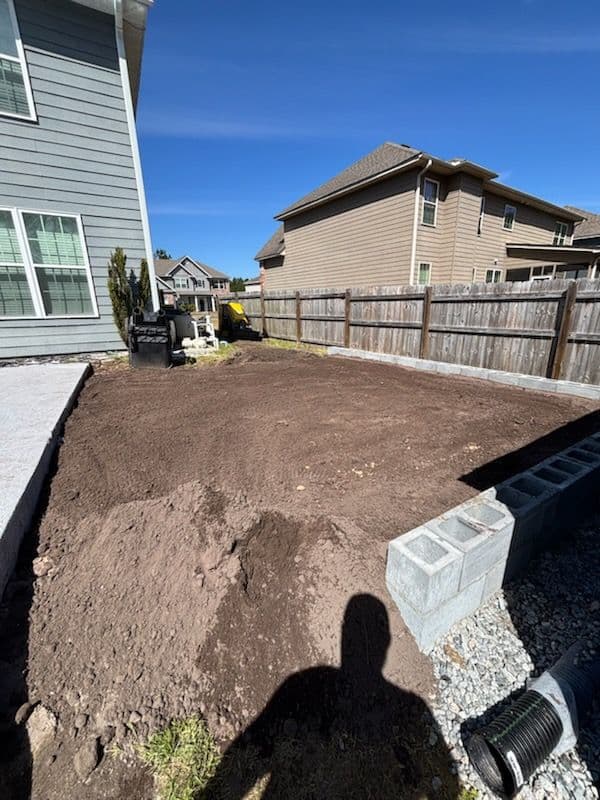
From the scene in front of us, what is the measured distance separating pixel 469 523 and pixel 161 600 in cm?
171

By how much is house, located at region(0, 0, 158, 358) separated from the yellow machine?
6062 millimetres

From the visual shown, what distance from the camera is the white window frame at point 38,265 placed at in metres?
5.99

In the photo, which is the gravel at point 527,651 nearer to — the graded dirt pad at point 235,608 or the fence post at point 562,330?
the graded dirt pad at point 235,608

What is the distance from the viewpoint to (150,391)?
202 inches

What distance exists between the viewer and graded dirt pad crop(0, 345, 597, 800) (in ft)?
4.33

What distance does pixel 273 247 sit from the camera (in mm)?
18875

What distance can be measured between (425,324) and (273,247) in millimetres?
14196

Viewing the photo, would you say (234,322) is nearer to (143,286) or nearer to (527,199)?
(143,286)

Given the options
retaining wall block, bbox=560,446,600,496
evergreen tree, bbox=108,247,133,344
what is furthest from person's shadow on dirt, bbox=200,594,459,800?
evergreen tree, bbox=108,247,133,344

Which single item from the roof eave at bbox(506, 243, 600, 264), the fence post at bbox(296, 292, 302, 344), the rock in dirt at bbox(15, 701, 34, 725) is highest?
the roof eave at bbox(506, 243, 600, 264)

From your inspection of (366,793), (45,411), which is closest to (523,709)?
(366,793)

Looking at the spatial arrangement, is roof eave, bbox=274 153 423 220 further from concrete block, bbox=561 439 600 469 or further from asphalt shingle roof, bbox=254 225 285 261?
concrete block, bbox=561 439 600 469

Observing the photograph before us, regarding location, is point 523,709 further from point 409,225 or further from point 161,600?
point 409,225

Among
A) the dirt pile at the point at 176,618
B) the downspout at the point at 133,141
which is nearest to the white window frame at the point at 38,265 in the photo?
the downspout at the point at 133,141
